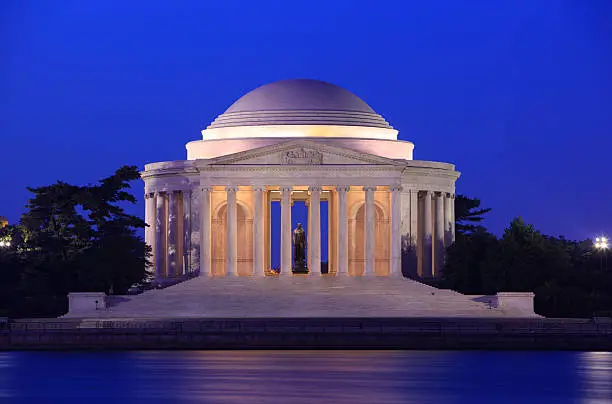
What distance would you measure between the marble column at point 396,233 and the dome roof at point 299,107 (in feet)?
32.7

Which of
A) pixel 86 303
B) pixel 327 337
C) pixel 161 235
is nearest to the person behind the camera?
pixel 327 337

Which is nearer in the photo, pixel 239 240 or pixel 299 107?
pixel 299 107

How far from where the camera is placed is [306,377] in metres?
93.0

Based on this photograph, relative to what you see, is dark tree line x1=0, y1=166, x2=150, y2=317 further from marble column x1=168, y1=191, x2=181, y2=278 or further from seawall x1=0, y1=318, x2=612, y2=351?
seawall x1=0, y1=318, x2=612, y2=351

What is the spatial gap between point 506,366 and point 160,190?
66246mm

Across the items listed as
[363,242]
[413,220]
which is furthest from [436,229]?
[363,242]

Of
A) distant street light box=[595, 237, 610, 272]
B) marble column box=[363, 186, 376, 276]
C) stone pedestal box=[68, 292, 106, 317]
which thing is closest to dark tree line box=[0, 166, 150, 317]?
stone pedestal box=[68, 292, 106, 317]

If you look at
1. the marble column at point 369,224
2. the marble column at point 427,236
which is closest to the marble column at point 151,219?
the marble column at point 369,224

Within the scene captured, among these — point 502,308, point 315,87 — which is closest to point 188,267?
point 315,87

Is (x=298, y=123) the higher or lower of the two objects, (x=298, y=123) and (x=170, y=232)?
the higher

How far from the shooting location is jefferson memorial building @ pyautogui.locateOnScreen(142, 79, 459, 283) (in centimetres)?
14838

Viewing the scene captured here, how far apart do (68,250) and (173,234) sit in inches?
707

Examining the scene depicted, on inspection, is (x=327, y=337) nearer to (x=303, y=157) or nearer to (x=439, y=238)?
(x=303, y=157)

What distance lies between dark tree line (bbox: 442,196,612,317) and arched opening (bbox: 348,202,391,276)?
976 centimetres
